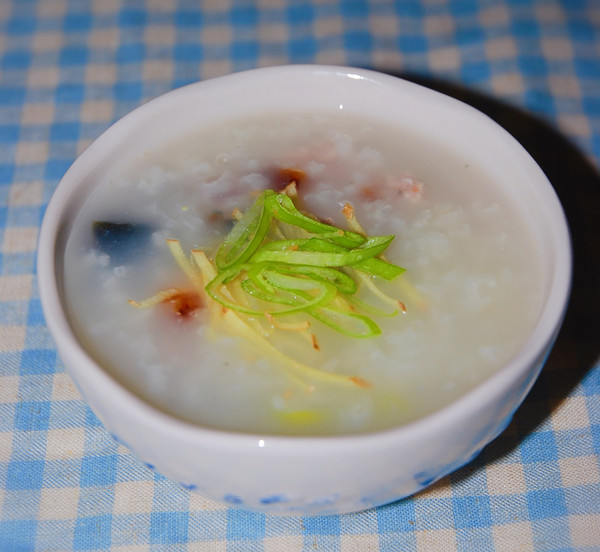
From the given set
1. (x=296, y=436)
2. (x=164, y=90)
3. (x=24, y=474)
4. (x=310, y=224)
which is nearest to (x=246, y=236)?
(x=310, y=224)

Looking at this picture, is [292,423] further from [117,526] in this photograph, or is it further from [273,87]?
[273,87]

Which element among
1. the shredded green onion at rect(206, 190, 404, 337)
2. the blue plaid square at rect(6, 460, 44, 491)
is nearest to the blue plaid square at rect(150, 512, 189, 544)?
the blue plaid square at rect(6, 460, 44, 491)

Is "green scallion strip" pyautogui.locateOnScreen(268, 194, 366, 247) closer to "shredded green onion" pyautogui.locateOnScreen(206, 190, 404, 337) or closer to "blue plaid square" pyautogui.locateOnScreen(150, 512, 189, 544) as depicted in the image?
"shredded green onion" pyautogui.locateOnScreen(206, 190, 404, 337)

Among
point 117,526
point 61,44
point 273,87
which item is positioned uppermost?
point 273,87

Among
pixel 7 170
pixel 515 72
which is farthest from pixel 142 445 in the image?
pixel 515 72

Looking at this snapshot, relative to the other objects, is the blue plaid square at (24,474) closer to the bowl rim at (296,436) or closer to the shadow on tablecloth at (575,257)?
the bowl rim at (296,436)

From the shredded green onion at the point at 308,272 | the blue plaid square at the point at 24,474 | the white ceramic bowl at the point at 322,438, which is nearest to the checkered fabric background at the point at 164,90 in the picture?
the blue plaid square at the point at 24,474
